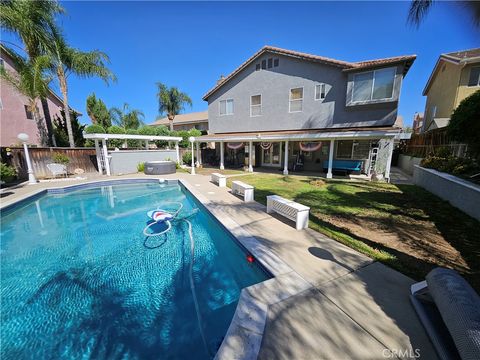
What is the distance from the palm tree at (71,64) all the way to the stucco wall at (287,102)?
8.89 metres

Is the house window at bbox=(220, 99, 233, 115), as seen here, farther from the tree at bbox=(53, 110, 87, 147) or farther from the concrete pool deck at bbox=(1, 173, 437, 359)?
the concrete pool deck at bbox=(1, 173, 437, 359)

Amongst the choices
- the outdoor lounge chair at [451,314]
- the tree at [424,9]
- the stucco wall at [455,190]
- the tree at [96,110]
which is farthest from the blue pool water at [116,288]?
the tree at [96,110]

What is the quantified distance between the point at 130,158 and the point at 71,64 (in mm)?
7935

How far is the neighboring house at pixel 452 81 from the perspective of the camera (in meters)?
14.7

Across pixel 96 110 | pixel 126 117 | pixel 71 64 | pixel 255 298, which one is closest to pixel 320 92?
pixel 255 298

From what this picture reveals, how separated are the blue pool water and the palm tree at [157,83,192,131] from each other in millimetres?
26453

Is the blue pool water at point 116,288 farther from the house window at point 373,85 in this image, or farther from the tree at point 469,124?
the house window at point 373,85

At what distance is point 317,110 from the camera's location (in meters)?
14.2

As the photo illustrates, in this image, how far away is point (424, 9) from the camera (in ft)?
18.8

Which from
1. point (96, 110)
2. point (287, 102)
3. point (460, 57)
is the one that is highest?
point (460, 57)

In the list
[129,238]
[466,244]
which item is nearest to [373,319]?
[466,244]

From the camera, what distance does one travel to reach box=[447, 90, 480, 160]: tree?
686cm

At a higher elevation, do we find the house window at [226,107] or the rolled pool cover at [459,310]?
the house window at [226,107]

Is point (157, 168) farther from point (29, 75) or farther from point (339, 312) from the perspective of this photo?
point (339, 312)
